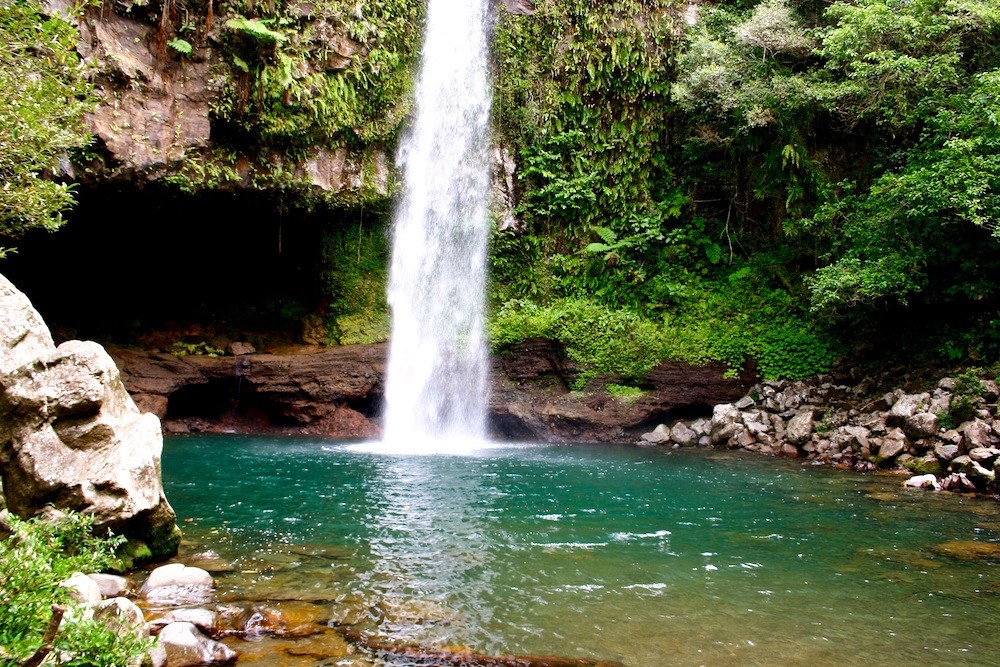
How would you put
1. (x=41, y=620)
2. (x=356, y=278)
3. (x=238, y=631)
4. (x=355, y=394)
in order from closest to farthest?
(x=41, y=620)
(x=238, y=631)
(x=355, y=394)
(x=356, y=278)

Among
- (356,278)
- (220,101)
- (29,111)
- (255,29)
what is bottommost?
(356,278)

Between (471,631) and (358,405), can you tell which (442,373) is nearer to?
(358,405)

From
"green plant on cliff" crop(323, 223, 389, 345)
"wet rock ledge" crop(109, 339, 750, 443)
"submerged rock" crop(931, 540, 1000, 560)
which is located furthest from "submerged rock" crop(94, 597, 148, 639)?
"green plant on cliff" crop(323, 223, 389, 345)

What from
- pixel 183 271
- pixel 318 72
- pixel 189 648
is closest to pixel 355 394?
pixel 183 271

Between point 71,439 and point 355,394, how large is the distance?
11143 millimetres

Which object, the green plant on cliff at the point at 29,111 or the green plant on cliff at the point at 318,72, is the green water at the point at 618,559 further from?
the green plant on cliff at the point at 318,72

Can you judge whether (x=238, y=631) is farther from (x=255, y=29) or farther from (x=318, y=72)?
(x=318, y=72)

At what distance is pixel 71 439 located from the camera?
5391 millimetres

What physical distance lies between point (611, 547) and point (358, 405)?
11.2 metres

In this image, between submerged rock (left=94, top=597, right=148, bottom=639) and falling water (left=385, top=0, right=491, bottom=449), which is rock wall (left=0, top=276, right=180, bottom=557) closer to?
submerged rock (left=94, top=597, right=148, bottom=639)

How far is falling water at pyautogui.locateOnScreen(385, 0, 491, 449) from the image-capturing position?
16328mm

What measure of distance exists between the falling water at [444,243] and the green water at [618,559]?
16.3 feet

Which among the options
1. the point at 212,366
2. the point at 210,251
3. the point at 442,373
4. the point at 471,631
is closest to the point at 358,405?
the point at 442,373

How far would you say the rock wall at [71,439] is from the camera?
194 inches
